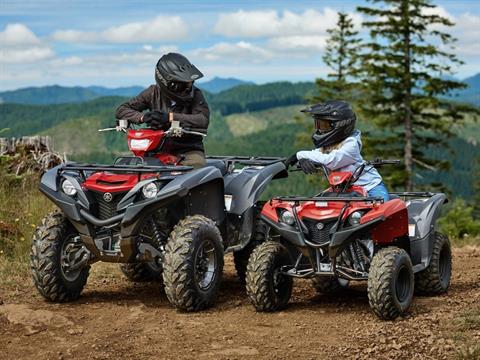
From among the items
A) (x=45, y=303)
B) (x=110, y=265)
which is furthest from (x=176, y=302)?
(x=110, y=265)

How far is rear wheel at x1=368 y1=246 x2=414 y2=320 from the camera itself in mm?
7234

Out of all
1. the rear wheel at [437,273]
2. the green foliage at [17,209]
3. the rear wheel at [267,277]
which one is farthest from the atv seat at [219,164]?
the green foliage at [17,209]

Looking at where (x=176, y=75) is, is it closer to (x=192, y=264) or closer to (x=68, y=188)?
(x=68, y=188)

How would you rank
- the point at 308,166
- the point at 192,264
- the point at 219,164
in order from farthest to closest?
the point at 219,164 → the point at 308,166 → the point at 192,264

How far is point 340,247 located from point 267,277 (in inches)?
29.2

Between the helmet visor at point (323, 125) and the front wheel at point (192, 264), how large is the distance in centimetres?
141

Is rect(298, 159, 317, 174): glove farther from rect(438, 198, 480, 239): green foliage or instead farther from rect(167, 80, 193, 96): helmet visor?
rect(438, 198, 480, 239): green foliage

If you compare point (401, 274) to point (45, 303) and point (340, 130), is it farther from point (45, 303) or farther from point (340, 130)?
point (45, 303)

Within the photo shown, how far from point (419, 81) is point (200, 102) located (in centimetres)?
3107

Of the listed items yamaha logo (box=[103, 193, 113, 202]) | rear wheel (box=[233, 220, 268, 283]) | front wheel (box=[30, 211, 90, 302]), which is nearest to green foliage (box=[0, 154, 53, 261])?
front wheel (box=[30, 211, 90, 302])

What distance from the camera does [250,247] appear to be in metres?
9.31

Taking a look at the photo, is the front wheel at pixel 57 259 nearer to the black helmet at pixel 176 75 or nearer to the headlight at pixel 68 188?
the headlight at pixel 68 188

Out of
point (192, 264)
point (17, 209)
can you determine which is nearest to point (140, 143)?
point (192, 264)

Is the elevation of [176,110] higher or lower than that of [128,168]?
higher
